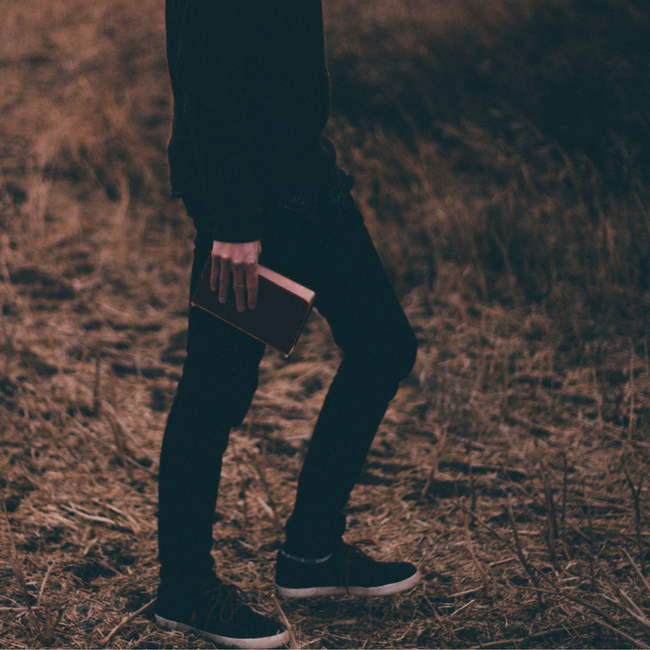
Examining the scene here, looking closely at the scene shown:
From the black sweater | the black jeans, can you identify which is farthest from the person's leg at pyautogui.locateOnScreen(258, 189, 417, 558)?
the black sweater

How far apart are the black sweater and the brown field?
942mm

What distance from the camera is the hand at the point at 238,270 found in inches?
44.5

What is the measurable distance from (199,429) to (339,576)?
0.57m

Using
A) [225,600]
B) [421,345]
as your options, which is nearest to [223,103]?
[225,600]

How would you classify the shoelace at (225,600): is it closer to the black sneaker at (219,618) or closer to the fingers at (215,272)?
the black sneaker at (219,618)

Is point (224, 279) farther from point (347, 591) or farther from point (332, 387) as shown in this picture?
point (347, 591)

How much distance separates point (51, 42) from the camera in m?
5.93

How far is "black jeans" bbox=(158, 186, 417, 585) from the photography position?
1236mm

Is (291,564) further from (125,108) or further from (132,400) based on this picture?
(125,108)

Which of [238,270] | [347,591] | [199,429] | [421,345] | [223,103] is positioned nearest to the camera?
[223,103]

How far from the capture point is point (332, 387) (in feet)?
4.76

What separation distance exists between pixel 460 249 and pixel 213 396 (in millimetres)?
2160

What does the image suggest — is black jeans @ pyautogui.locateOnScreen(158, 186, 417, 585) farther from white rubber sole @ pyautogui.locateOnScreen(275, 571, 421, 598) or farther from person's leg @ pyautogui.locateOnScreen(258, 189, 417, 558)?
white rubber sole @ pyautogui.locateOnScreen(275, 571, 421, 598)

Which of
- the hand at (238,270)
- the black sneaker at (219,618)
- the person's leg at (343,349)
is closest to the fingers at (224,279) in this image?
the hand at (238,270)
